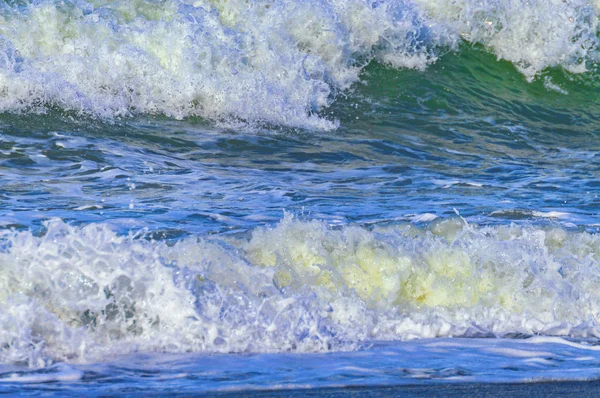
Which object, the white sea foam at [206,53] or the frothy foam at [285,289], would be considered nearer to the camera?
the frothy foam at [285,289]

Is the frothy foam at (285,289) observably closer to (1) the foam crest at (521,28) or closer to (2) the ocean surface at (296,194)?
(2) the ocean surface at (296,194)

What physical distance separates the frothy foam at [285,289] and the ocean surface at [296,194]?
1 centimetres

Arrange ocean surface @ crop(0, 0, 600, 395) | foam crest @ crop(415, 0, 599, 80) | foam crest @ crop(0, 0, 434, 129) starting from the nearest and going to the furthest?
ocean surface @ crop(0, 0, 600, 395) < foam crest @ crop(0, 0, 434, 129) < foam crest @ crop(415, 0, 599, 80)

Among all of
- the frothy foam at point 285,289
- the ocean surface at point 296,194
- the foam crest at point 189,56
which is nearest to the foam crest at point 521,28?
the ocean surface at point 296,194

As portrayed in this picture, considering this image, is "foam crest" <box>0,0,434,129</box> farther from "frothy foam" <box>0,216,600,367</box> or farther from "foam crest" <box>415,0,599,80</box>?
"frothy foam" <box>0,216,600,367</box>

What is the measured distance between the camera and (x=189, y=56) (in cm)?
980

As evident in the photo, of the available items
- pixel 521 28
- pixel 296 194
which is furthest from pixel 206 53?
pixel 521 28

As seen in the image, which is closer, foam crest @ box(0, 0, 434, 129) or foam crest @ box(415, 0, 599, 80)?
foam crest @ box(0, 0, 434, 129)

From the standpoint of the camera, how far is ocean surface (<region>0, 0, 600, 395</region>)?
4039 millimetres

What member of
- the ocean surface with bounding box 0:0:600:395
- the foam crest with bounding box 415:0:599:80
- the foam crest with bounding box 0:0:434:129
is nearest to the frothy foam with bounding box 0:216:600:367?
the ocean surface with bounding box 0:0:600:395

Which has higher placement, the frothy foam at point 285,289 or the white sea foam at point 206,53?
the white sea foam at point 206,53

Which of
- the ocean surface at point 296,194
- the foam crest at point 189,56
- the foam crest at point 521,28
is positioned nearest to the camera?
the ocean surface at point 296,194

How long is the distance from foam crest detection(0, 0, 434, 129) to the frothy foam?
162 inches

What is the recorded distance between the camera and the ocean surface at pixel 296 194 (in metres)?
4.04
